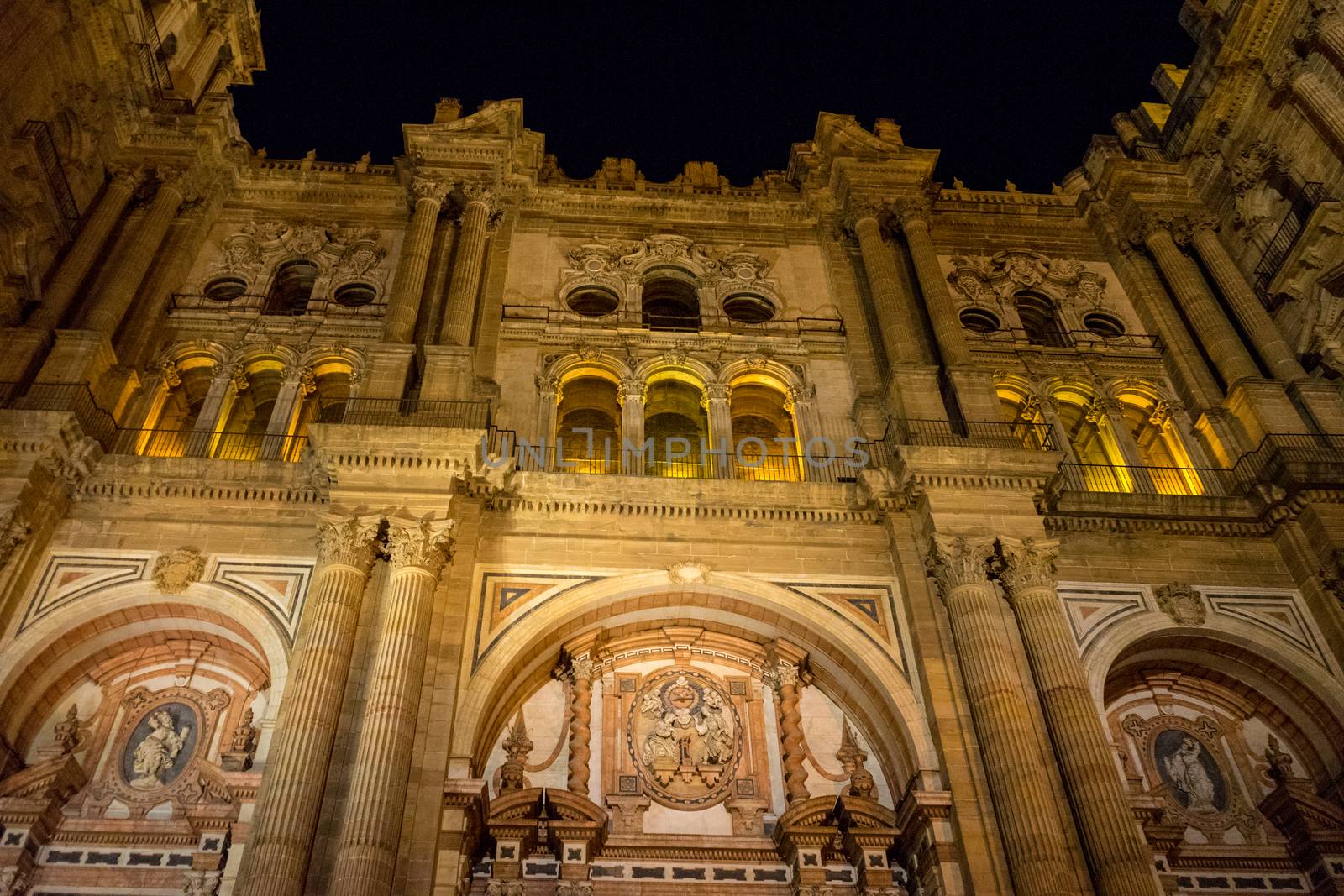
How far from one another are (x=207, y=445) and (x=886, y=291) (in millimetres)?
13216

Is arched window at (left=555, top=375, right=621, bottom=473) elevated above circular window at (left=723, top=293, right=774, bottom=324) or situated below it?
below

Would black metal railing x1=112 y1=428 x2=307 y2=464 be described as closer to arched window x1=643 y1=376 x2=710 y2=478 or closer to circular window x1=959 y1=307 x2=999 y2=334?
arched window x1=643 y1=376 x2=710 y2=478

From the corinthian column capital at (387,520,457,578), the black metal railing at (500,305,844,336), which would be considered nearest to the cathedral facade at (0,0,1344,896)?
the corinthian column capital at (387,520,457,578)

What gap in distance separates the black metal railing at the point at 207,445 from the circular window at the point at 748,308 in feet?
30.8

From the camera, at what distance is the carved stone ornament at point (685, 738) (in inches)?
618

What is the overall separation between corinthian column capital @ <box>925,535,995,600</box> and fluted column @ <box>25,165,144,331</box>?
1561cm

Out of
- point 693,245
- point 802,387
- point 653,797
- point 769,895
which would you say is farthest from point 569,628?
point 693,245

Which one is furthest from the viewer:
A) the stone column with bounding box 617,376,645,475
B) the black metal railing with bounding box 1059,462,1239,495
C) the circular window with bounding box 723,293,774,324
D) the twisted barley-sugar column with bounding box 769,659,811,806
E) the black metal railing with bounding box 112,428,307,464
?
the circular window with bounding box 723,293,774,324

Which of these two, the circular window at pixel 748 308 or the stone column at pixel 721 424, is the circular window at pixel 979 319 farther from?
Answer: the stone column at pixel 721 424

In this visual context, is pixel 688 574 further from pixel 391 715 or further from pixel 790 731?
pixel 391 715

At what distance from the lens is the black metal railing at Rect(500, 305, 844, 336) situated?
21578mm

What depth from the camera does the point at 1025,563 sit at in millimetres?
15930

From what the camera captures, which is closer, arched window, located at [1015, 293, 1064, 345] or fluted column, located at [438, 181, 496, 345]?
fluted column, located at [438, 181, 496, 345]

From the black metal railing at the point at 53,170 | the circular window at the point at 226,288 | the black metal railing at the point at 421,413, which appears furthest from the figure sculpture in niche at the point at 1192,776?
the black metal railing at the point at 53,170
